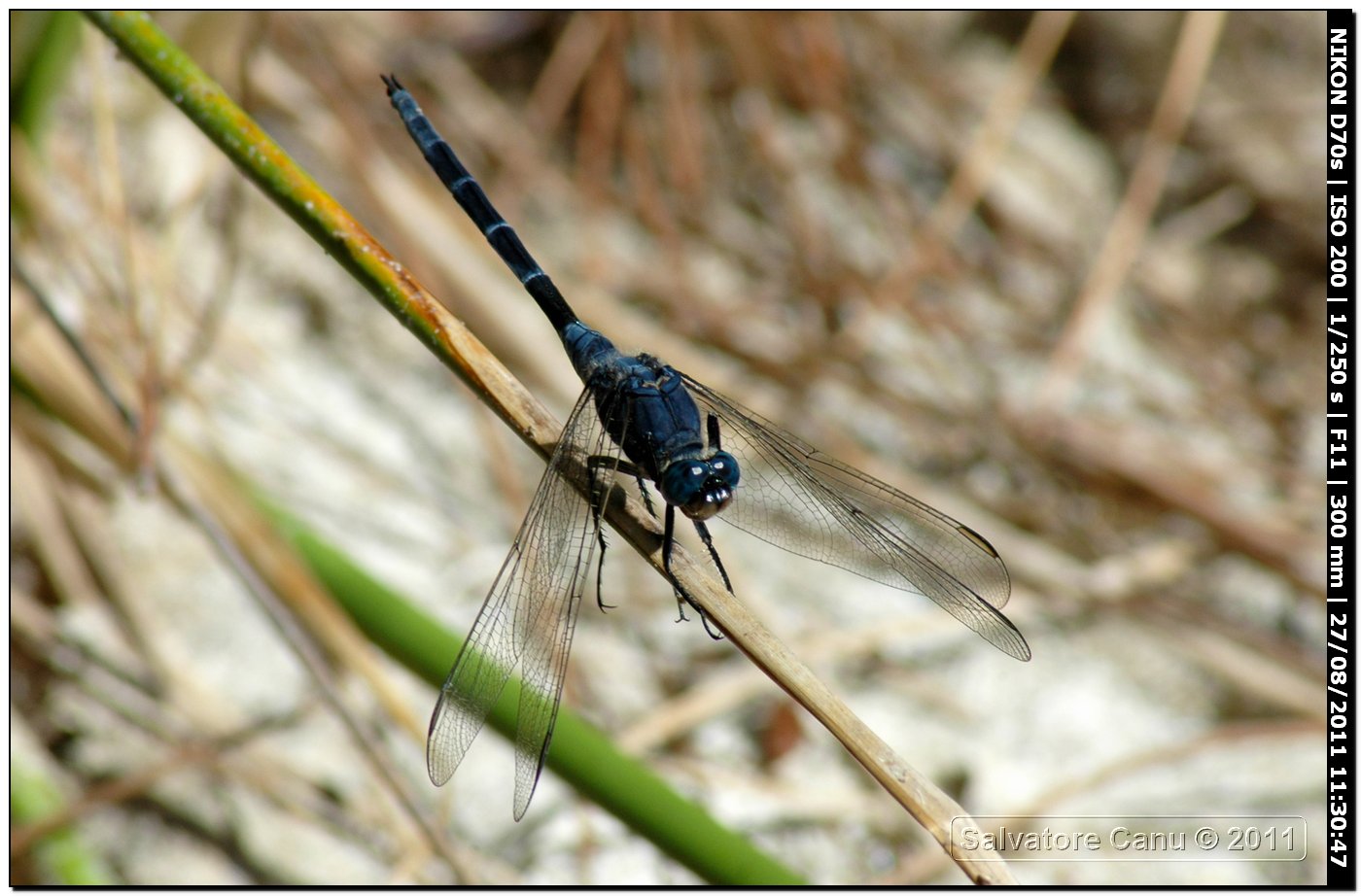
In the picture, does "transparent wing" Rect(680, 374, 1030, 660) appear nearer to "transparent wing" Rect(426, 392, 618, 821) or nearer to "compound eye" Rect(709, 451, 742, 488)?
"compound eye" Rect(709, 451, 742, 488)

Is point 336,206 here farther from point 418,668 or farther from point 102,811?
point 102,811

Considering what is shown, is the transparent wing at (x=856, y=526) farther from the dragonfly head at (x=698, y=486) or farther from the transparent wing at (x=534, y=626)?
the transparent wing at (x=534, y=626)

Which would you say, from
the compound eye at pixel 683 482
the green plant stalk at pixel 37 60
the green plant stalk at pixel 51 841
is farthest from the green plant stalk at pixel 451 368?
the green plant stalk at pixel 37 60

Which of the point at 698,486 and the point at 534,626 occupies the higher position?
the point at 698,486

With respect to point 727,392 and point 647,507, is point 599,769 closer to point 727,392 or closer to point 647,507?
point 647,507

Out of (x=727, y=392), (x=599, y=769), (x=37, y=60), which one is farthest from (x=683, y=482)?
(x=37, y=60)

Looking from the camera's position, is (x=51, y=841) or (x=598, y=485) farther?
(x=51, y=841)

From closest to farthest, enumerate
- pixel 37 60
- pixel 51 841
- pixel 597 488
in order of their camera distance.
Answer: pixel 597 488
pixel 51 841
pixel 37 60

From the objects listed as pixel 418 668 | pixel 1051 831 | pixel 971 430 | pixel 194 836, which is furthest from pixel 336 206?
pixel 971 430
